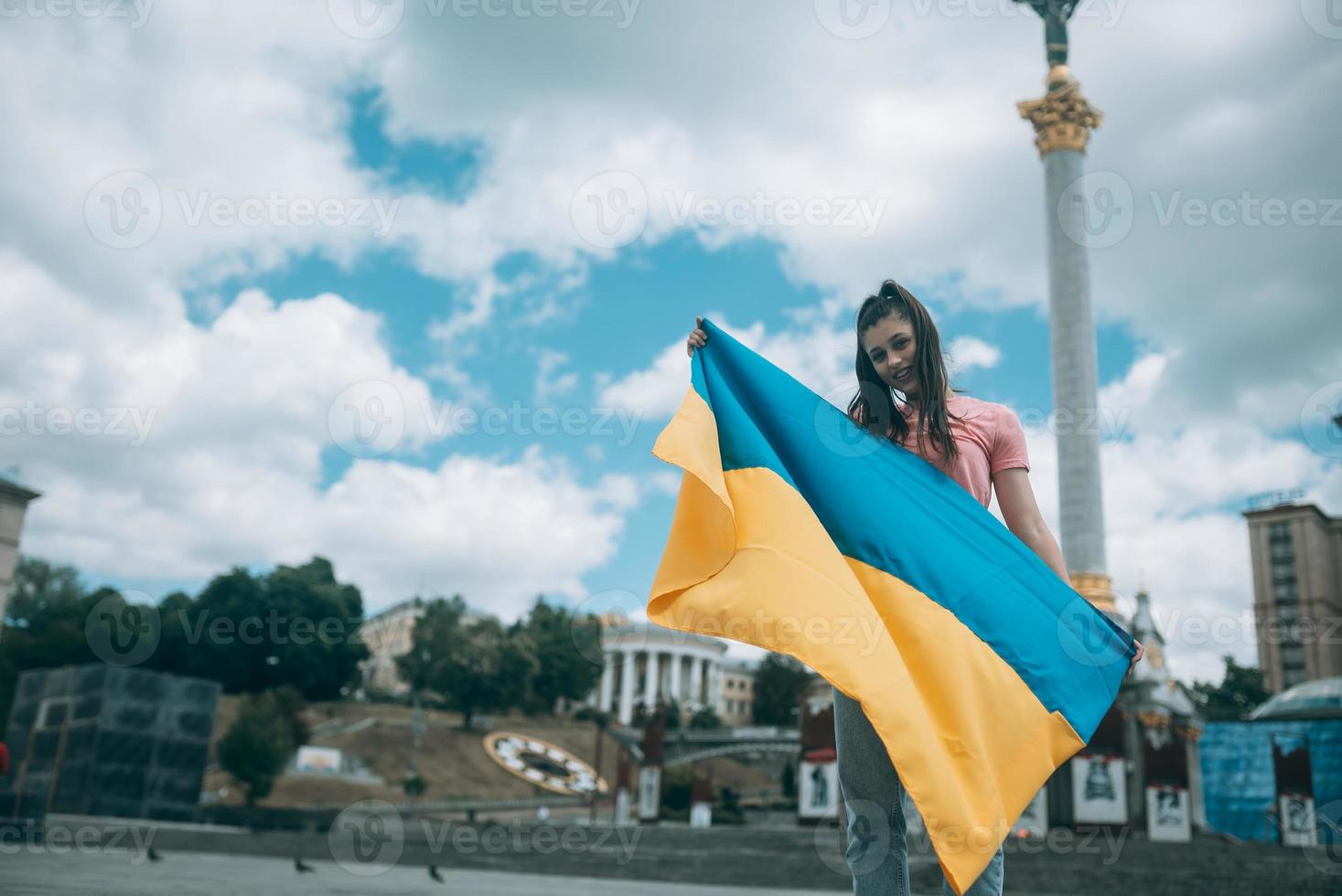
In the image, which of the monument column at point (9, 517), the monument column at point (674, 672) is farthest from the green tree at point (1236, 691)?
the monument column at point (9, 517)

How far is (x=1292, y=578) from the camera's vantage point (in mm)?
96375

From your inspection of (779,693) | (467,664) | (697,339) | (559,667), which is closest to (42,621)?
(467,664)

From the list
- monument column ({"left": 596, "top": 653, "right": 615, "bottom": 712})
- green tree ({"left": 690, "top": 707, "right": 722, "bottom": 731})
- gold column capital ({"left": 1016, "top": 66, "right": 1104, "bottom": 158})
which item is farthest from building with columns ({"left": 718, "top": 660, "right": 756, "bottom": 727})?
gold column capital ({"left": 1016, "top": 66, "right": 1104, "bottom": 158})

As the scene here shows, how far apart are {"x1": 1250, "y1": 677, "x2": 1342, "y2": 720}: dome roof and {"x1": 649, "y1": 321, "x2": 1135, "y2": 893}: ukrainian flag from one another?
38646 millimetres

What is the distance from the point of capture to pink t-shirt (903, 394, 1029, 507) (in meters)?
3.67

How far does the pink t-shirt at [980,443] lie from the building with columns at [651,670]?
11138 centimetres

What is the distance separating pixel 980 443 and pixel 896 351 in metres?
0.45

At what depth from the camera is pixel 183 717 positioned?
99.0 ft

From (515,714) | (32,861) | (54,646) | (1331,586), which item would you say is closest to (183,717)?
(32,861)

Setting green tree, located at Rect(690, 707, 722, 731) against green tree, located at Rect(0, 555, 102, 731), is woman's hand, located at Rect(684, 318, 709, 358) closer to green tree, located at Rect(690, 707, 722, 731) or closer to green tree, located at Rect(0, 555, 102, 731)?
green tree, located at Rect(0, 555, 102, 731)

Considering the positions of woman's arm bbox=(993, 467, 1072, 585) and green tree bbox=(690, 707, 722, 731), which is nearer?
woman's arm bbox=(993, 467, 1072, 585)

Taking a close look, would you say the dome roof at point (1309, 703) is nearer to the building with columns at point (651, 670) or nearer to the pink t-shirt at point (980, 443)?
the pink t-shirt at point (980, 443)

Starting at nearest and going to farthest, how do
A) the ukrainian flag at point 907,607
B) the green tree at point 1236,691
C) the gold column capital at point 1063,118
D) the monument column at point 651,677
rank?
1. the ukrainian flag at point 907,607
2. the gold column capital at point 1063,118
3. the green tree at point 1236,691
4. the monument column at point 651,677

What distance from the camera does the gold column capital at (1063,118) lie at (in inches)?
1618
